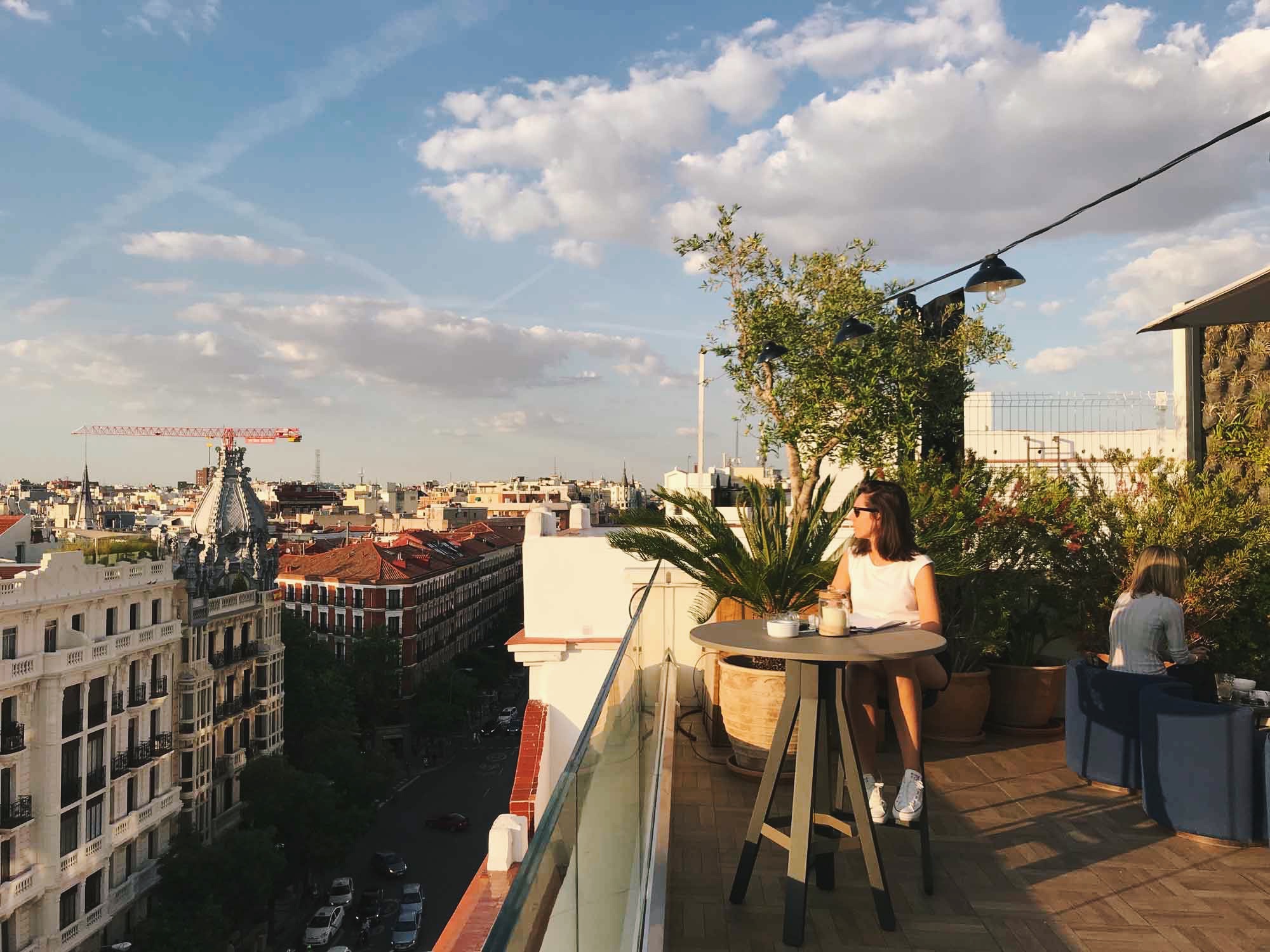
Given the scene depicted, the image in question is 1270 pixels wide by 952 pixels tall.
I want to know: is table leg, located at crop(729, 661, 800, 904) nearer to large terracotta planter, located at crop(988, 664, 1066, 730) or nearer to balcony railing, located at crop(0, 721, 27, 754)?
large terracotta planter, located at crop(988, 664, 1066, 730)

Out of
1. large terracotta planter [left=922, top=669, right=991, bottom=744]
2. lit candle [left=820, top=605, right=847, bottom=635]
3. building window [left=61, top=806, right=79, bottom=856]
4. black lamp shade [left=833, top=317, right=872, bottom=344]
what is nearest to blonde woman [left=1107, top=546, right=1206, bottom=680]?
large terracotta planter [left=922, top=669, right=991, bottom=744]

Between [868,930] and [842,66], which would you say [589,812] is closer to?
[868,930]

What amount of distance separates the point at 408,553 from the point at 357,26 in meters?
48.4

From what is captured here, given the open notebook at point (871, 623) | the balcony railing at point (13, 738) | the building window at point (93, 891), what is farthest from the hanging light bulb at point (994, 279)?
the building window at point (93, 891)

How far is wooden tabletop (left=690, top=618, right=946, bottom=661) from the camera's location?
2.77 meters

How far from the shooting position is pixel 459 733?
5147cm

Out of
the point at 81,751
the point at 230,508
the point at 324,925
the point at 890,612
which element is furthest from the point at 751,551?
the point at 230,508

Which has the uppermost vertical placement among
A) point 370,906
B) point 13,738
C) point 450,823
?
point 13,738

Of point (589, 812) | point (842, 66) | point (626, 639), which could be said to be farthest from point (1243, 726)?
point (842, 66)

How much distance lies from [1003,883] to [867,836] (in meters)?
0.90

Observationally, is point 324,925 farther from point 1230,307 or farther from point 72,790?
point 1230,307

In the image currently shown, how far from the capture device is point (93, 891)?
2672 cm

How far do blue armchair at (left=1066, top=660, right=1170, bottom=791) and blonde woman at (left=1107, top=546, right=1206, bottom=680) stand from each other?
139 mm

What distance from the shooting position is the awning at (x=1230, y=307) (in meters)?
5.68
